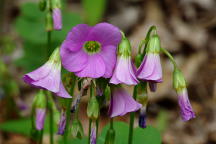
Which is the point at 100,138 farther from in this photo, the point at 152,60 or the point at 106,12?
the point at 106,12

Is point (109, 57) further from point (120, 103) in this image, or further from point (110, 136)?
point (110, 136)

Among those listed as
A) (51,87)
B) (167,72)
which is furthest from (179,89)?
(167,72)

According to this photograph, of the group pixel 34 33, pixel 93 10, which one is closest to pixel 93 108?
pixel 34 33

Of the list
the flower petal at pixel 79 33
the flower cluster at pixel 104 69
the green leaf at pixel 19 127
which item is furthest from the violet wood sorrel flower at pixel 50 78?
the green leaf at pixel 19 127

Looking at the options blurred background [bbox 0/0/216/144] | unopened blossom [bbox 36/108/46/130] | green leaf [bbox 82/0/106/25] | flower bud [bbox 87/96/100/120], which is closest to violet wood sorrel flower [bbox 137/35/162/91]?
flower bud [bbox 87/96/100/120]

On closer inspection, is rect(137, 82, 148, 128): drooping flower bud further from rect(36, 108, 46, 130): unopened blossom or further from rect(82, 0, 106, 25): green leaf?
rect(82, 0, 106, 25): green leaf

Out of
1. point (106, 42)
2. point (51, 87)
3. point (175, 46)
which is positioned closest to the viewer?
point (51, 87)

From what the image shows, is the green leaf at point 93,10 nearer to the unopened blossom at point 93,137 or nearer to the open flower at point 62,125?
the open flower at point 62,125
